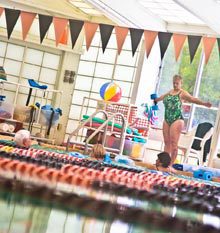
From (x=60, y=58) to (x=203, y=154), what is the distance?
5740 mm

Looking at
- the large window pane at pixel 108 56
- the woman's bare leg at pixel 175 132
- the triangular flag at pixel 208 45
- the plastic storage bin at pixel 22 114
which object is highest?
the large window pane at pixel 108 56

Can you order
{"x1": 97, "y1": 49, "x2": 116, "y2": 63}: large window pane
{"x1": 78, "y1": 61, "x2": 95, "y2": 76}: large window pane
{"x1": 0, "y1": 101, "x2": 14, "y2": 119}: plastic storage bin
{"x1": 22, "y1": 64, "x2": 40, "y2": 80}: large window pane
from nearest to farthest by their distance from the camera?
{"x1": 0, "y1": 101, "x2": 14, "y2": 119}: plastic storage bin < {"x1": 22, "y1": 64, "x2": 40, "y2": 80}: large window pane < {"x1": 97, "y1": 49, "x2": 116, "y2": 63}: large window pane < {"x1": 78, "y1": 61, "x2": 95, "y2": 76}: large window pane

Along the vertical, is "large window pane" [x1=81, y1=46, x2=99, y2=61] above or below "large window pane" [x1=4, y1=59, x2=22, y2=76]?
above

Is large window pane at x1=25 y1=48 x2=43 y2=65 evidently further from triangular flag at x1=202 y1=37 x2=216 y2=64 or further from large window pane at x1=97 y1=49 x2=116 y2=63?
triangular flag at x1=202 y1=37 x2=216 y2=64

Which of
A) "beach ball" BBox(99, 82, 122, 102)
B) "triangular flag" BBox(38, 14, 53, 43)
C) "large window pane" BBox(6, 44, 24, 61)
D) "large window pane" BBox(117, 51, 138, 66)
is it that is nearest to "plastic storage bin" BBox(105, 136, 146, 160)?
"beach ball" BBox(99, 82, 122, 102)

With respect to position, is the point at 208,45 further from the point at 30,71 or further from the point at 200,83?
the point at 30,71

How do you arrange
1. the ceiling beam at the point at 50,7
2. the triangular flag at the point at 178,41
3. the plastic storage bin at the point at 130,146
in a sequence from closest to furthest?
the triangular flag at the point at 178,41, the plastic storage bin at the point at 130,146, the ceiling beam at the point at 50,7

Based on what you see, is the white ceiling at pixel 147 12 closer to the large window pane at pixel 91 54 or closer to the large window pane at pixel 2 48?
the large window pane at pixel 91 54

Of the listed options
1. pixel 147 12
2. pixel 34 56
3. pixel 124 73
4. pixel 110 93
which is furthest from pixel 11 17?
pixel 124 73

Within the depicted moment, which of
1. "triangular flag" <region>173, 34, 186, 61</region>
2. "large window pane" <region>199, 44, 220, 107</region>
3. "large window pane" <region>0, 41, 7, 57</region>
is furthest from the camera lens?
"large window pane" <region>0, 41, 7, 57</region>

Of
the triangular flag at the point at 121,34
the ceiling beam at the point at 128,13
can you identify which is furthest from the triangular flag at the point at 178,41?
the ceiling beam at the point at 128,13

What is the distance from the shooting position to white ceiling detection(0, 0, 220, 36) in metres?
11.4

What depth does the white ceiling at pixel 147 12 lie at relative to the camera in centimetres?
1135

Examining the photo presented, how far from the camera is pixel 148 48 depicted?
9836 millimetres
